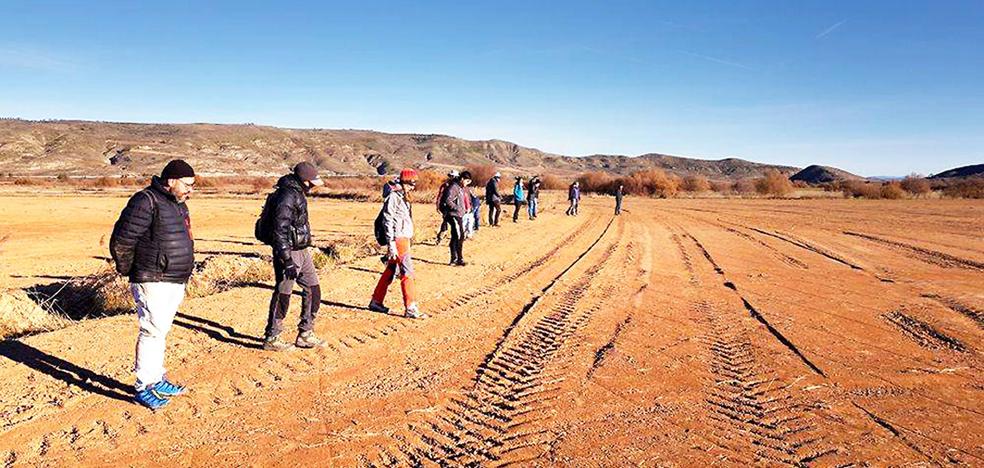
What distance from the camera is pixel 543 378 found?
553 centimetres

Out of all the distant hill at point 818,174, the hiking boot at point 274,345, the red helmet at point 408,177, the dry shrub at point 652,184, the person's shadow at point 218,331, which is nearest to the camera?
the hiking boot at point 274,345

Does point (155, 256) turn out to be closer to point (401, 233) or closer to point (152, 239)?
point (152, 239)

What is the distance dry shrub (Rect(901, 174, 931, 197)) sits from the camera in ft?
180

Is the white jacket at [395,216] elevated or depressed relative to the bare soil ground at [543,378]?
elevated

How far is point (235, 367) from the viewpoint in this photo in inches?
225

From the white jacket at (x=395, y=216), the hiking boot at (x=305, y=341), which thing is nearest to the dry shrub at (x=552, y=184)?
the white jacket at (x=395, y=216)

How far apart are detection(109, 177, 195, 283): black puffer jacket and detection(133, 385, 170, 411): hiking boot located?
0.91 metres

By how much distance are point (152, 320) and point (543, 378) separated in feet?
10.8

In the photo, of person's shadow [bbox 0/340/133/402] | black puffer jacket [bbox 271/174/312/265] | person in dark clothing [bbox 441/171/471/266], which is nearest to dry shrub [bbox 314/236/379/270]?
person in dark clothing [bbox 441/171/471/266]

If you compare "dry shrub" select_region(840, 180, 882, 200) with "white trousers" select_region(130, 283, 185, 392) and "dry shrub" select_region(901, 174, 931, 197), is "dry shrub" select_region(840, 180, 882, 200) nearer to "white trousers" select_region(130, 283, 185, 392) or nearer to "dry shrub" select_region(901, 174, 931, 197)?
"dry shrub" select_region(901, 174, 931, 197)

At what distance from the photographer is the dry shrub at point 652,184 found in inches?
2475

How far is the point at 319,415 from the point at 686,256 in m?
11.4

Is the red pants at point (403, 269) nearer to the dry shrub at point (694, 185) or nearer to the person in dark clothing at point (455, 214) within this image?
the person in dark clothing at point (455, 214)

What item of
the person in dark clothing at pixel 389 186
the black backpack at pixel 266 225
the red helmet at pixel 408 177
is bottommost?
Answer: the black backpack at pixel 266 225
